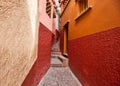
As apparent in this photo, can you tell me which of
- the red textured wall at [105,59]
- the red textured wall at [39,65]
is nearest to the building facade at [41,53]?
the red textured wall at [39,65]

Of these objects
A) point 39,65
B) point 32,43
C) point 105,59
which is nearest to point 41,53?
point 39,65

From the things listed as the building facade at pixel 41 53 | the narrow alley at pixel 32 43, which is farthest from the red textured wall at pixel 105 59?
the building facade at pixel 41 53

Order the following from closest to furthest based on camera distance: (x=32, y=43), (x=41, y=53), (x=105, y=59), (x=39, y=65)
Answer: (x=32, y=43)
(x=105, y=59)
(x=39, y=65)
(x=41, y=53)

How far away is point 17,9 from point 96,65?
222 cm

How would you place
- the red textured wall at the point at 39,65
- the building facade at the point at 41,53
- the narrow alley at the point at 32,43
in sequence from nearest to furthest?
the narrow alley at the point at 32,43 < the red textured wall at the point at 39,65 < the building facade at the point at 41,53

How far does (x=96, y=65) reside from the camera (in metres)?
2.96

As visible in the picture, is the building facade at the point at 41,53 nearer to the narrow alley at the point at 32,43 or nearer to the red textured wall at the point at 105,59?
the narrow alley at the point at 32,43

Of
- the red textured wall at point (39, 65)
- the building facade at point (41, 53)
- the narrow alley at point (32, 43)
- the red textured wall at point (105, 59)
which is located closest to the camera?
the narrow alley at point (32, 43)

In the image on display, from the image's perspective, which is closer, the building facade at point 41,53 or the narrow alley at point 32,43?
the narrow alley at point 32,43

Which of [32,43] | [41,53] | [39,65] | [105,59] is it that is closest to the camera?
[32,43]

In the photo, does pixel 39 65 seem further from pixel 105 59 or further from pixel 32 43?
pixel 105 59

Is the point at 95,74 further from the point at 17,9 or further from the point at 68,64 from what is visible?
the point at 68,64

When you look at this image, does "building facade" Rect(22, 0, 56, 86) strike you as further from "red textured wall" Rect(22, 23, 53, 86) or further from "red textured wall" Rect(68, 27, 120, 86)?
"red textured wall" Rect(68, 27, 120, 86)

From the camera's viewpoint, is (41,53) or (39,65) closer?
(39,65)
